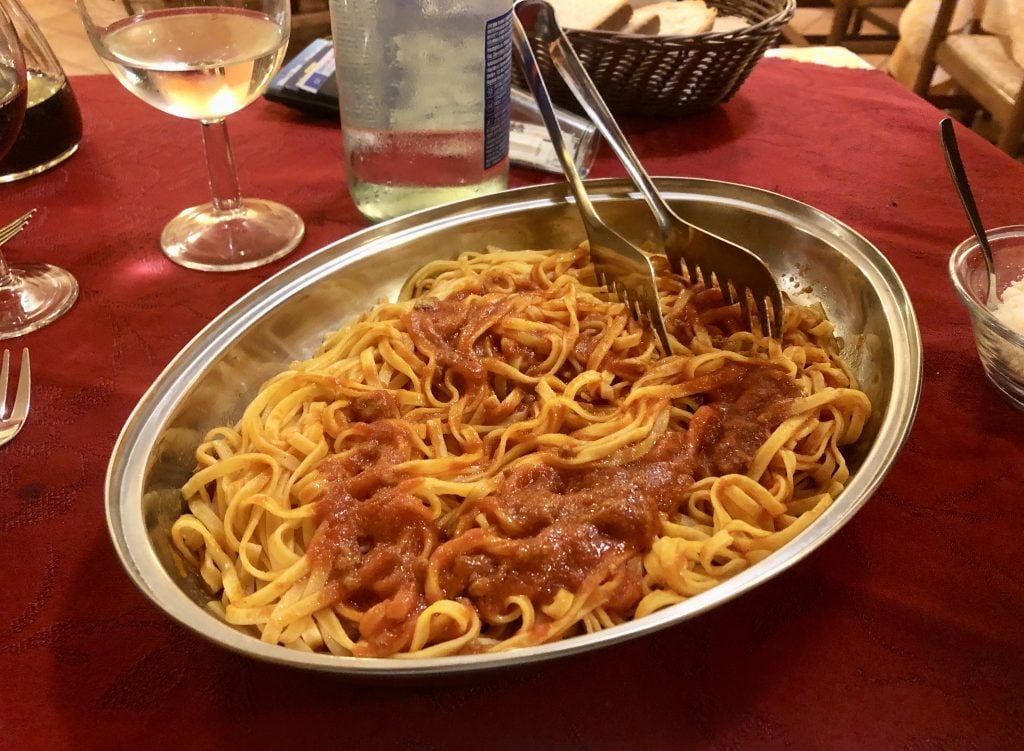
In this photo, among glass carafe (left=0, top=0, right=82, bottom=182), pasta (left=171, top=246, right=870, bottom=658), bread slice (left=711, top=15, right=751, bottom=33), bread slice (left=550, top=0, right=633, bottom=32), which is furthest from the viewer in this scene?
bread slice (left=711, top=15, right=751, bottom=33)

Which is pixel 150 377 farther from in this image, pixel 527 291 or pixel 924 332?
pixel 924 332

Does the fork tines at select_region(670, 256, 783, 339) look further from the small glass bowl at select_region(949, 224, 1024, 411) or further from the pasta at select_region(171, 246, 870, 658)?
the small glass bowl at select_region(949, 224, 1024, 411)

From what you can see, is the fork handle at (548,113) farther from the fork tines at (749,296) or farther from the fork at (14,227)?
the fork at (14,227)

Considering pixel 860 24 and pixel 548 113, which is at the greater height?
pixel 548 113

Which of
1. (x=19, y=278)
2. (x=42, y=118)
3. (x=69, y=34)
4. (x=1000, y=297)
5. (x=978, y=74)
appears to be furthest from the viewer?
(x=69, y=34)

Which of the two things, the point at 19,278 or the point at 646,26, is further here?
the point at 646,26

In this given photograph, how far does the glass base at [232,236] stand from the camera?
151 cm

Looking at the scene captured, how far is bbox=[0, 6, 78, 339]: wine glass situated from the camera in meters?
1.19

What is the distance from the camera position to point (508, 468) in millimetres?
1039

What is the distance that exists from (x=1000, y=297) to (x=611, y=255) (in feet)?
2.12

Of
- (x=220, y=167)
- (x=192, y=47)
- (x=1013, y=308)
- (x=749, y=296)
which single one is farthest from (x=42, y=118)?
(x=1013, y=308)

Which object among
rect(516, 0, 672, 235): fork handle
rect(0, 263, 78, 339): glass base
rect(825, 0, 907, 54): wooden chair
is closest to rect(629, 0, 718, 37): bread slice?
rect(516, 0, 672, 235): fork handle

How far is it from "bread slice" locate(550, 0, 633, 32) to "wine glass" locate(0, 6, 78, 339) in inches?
47.6

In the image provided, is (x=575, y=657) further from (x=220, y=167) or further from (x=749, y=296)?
(x=220, y=167)
